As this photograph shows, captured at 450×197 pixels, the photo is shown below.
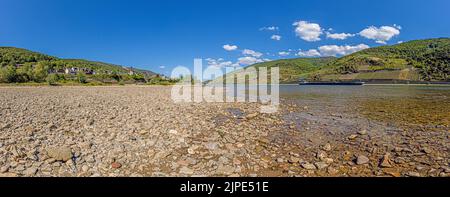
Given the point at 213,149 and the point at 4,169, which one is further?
the point at 213,149

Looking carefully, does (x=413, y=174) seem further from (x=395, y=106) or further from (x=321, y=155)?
(x=395, y=106)

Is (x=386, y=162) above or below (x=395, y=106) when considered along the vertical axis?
below

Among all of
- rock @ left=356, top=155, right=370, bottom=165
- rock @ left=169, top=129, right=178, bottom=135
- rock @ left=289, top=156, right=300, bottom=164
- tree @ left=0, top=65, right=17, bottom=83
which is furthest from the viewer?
tree @ left=0, top=65, right=17, bottom=83

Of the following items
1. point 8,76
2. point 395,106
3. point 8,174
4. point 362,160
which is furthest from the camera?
point 8,76

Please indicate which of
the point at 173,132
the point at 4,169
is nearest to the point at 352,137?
the point at 173,132

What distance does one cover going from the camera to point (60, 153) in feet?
18.6

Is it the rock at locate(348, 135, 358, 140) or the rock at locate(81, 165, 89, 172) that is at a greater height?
the rock at locate(348, 135, 358, 140)

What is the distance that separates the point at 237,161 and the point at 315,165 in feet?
6.14

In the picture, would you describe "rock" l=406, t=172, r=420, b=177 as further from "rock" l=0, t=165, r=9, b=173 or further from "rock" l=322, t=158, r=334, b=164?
"rock" l=0, t=165, r=9, b=173

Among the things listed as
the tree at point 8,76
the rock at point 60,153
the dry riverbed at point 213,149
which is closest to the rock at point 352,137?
the dry riverbed at point 213,149

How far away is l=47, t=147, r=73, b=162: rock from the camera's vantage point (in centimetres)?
553

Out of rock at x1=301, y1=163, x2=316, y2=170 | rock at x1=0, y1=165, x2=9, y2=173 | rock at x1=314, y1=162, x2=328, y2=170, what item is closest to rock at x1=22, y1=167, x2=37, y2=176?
rock at x1=0, y1=165, x2=9, y2=173
